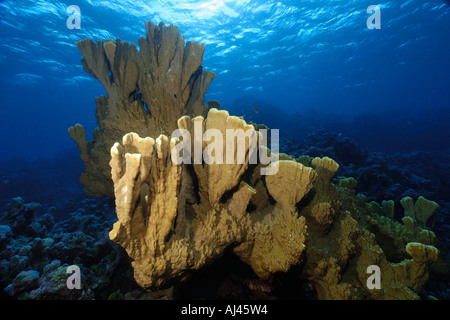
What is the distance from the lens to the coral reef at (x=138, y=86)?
11.3 feet

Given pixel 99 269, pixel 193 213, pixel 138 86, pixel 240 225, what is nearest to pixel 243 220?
pixel 240 225

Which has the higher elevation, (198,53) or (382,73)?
(382,73)

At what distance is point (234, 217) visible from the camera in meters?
2.11

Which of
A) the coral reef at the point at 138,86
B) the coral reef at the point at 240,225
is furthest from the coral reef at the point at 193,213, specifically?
the coral reef at the point at 138,86

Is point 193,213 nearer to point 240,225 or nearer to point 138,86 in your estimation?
point 240,225

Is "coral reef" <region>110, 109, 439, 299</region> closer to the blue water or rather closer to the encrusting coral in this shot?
the encrusting coral

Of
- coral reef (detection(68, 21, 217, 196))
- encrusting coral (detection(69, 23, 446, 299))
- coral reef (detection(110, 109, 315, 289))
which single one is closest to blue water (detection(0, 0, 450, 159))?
coral reef (detection(68, 21, 217, 196))

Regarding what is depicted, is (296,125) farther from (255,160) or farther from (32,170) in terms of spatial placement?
(32,170)

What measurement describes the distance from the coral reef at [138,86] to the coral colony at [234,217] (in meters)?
0.04

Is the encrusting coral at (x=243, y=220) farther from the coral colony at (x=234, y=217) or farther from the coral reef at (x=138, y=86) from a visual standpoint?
the coral reef at (x=138, y=86)

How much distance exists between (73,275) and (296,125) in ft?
99.4

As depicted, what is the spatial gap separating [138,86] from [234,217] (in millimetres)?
3156

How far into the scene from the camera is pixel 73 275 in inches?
101

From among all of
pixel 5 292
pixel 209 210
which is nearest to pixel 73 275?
pixel 5 292
